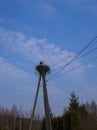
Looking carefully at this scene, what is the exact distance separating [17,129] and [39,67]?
80.2 ft

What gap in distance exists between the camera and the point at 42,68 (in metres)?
21.9

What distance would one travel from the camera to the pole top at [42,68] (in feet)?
71.8

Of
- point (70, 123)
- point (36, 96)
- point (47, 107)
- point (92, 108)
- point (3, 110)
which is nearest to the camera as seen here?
point (47, 107)

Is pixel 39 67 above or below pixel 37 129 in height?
below

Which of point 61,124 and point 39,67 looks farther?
point 61,124

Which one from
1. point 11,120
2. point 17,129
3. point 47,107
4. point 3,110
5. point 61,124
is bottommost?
point 47,107

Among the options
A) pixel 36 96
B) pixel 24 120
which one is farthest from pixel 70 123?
pixel 24 120

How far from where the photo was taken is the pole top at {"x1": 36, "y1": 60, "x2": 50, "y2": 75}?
71.8 feet

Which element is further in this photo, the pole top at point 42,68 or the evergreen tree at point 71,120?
the evergreen tree at point 71,120

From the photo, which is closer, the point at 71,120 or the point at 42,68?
the point at 42,68

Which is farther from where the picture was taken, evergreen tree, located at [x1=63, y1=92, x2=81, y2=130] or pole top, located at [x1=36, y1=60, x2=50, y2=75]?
evergreen tree, located at [x1=63, y1=92, x2=81, y2=130]

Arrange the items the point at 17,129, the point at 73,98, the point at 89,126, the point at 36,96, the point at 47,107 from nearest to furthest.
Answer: the point at 47,107, the point at 36,96, the point at 89,126, the point at 17,129, the point at 73,98

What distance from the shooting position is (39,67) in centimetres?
2191

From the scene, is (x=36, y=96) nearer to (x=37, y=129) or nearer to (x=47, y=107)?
(x=47, y=107)
